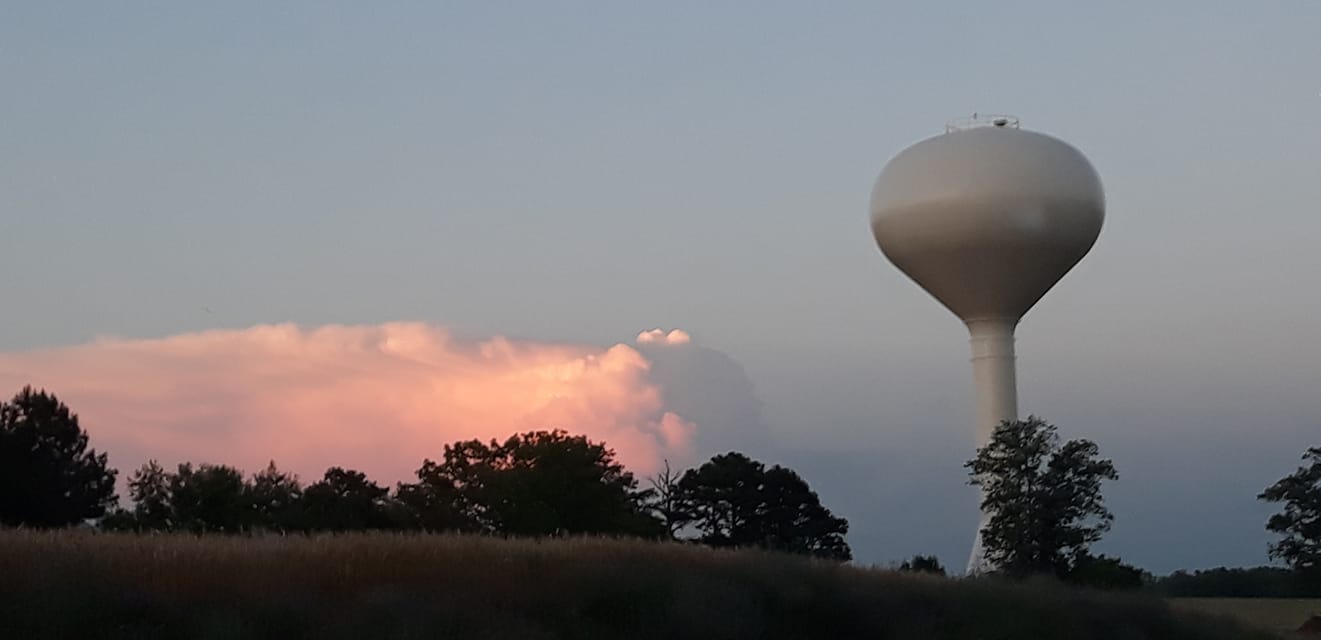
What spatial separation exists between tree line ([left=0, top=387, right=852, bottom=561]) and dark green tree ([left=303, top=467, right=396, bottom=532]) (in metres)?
0.05

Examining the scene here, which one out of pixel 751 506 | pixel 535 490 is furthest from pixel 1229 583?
pixel 535 490

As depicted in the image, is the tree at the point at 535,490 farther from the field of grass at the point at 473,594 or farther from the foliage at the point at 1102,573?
the field of grass at the point at 473,594

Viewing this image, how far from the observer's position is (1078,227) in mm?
45375

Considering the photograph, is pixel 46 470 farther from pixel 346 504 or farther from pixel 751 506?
pixel 751 506

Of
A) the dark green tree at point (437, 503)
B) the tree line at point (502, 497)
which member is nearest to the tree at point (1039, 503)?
the tree line at point (502, 497)

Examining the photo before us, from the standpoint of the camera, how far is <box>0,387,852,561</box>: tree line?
44281mm

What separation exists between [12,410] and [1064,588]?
37.6 m

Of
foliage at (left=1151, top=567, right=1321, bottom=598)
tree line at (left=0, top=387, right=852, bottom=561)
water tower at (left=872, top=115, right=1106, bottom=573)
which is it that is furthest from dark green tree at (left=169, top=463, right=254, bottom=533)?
foliage at (left=1151, top=567, right=1321, bottom=598)

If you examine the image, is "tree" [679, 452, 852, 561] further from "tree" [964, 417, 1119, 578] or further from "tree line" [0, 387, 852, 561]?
"tree" [964, 417, 1119, 578]

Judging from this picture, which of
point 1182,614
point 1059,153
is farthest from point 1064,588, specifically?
point 1059,153

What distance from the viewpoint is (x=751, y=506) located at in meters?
71.1

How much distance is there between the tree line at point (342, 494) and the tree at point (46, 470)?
0.13ft

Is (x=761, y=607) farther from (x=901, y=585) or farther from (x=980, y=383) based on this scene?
(x=980, y=383)

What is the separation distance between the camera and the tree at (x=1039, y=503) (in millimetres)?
45125
